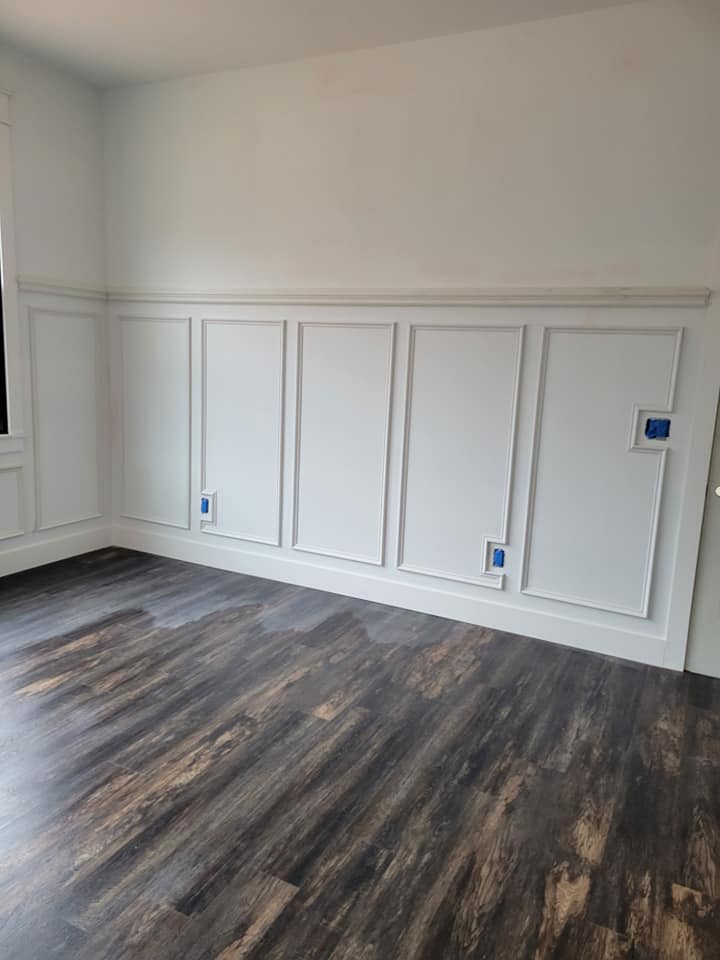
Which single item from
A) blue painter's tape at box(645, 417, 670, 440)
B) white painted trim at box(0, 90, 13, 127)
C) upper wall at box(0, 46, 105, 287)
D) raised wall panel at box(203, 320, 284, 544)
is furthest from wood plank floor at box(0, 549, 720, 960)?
white painted trim at box(0, 90, 13, 127)

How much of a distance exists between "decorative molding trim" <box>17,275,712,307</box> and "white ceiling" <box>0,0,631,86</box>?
117cm

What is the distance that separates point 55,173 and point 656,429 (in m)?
3.61

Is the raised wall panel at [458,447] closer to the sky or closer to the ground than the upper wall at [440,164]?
closer to the ground

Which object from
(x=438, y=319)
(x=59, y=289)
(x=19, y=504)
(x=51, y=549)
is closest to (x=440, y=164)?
(x=438, y=319)

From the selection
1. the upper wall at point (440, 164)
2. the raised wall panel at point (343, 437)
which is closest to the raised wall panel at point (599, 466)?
the upper wall at point (440, 164)

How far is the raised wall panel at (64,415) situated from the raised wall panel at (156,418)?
8.4 inches

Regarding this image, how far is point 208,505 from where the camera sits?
13.7 feet

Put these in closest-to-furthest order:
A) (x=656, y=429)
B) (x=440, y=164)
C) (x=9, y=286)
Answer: (x=656, y=429)
(x=440, y=164)
(x=9, y=286)

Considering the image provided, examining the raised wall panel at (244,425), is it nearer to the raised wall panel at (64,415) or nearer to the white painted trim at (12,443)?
the raised wall panel at (64,415)

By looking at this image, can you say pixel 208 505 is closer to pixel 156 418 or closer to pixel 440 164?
pixel 156 418

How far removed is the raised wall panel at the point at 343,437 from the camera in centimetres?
358

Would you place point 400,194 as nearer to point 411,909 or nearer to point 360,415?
point 360,415

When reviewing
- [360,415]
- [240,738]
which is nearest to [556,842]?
[240,738]

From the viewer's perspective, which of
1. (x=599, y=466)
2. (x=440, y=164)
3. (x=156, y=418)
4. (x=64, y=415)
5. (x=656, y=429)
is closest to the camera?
(x=656, y=429)
